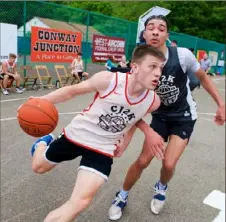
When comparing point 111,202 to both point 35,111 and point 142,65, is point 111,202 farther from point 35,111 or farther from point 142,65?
point 142,65

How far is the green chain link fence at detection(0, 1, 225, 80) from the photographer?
1048 cm

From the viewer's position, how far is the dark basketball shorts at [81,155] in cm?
260

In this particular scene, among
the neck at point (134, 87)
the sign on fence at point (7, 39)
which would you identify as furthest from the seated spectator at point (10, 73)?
the neck at point (134, 87)

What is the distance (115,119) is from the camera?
2705 mm

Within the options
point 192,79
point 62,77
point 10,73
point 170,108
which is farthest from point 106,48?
point 170,108

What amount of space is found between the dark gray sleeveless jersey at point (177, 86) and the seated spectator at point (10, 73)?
24.1 ft

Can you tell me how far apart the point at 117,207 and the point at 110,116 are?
3.91 ft

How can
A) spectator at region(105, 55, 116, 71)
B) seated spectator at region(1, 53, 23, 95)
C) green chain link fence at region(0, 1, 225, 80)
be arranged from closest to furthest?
seated spectator at region(1, 53, 23, 95), green chain link fence at region(0, 1, 225, 80), spectator at region(105, 55, 116, 71)

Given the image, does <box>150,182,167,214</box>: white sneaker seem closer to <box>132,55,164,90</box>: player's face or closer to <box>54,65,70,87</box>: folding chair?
<box>132,55,164,90</box>: player's face

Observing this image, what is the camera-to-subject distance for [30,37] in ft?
35.1

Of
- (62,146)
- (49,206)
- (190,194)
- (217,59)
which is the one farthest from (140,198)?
(217,59)

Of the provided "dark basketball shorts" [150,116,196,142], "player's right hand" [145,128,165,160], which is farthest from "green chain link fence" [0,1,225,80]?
"player's right hand" [145,128,165,160]

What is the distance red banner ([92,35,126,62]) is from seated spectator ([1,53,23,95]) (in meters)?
4.44

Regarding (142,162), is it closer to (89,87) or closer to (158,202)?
(158,202)
